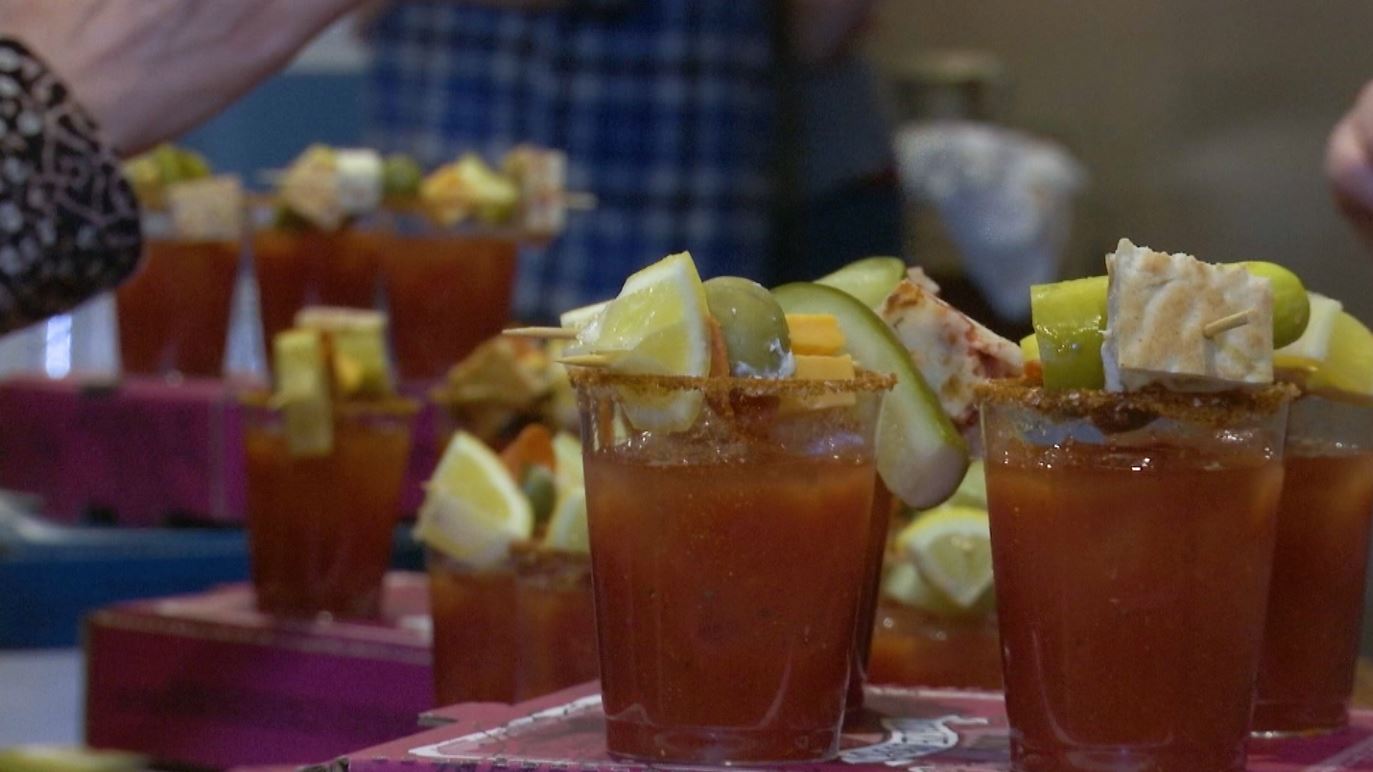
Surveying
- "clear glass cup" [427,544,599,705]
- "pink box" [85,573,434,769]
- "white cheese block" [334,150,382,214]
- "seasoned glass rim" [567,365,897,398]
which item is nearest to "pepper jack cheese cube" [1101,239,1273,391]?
"seasoned glass rim" [567,365,897,398]

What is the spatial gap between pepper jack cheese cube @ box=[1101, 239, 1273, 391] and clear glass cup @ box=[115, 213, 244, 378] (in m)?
1.58

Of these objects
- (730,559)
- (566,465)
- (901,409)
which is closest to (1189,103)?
(566,465)

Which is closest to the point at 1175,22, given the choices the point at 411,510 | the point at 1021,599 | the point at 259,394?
the point at 411,510

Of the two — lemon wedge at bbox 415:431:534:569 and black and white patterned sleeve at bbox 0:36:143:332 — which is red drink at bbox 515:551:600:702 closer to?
lemon wedge at bbox 415:431:534:569

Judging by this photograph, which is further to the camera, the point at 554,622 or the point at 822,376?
the point at 554,622

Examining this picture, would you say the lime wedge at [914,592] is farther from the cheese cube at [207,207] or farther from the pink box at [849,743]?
the cheese cube at [207,207]

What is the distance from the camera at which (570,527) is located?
1.18 meters

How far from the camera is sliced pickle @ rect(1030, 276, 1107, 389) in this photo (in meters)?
0.82

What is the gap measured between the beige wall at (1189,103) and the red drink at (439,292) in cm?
213

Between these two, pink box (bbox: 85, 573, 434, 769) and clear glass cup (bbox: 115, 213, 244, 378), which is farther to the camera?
clear glass cup (bbox: 115, 213, 244, 378)

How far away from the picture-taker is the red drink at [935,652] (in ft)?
3.88

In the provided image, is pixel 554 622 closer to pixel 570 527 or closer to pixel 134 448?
pixel 570 527

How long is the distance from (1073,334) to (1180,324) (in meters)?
0.05

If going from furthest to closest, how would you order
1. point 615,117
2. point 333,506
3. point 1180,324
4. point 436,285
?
point 615,117
point 436,285
point 333,506
point 1180,324
